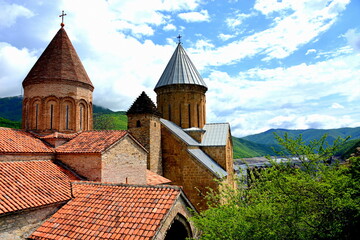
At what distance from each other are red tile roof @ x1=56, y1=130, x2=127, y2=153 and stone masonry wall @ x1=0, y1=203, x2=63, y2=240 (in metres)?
2.95

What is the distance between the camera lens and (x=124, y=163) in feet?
34.9

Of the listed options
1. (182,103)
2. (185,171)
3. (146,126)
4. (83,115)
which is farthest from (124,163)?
(182,103)

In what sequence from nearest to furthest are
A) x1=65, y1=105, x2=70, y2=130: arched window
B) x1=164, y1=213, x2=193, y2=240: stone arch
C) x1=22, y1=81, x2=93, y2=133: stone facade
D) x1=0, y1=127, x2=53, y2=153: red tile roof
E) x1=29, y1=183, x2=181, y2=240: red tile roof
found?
x1=29, y1=183, x2=181, y2=240: red tile roof → x1=164, y1=213, x2=193, y2=240: stone arch → x1=0, y1=127, x2=53, y2=153: red tile roof → x1=22, y1=81, x2=93, y2=133: stone facade → x1=65, y1=105, x2=70, y2=130: arched window

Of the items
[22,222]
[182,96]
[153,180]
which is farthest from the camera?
[182,96]

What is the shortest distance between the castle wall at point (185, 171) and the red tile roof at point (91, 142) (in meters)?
4.59

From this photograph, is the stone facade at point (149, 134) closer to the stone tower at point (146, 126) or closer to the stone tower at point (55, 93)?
the stone tower at point (146, 126)

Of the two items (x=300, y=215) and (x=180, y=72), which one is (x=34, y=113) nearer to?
(x=180, y=72)

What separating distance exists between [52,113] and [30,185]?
523cm

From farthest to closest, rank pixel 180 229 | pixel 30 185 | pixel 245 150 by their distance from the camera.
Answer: pixel 245 150
pixel 30 185
pixel 180 229

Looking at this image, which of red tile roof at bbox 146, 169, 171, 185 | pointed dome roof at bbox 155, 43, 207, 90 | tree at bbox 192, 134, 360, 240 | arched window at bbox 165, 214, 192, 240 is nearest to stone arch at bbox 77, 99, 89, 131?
red tile roof at bbox 146, 169, 171, 185

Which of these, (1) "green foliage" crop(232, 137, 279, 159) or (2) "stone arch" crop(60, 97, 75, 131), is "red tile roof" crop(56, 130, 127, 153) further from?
(1) "green foliage" crop(232, 137, 279, 159)

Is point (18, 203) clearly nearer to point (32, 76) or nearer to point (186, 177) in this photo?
point (32, 76)

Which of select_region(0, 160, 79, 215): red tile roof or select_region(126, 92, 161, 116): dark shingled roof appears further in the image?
select_region(126, 92, 161, 116): dark shingled roof

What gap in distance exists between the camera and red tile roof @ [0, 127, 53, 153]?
8.66 m
